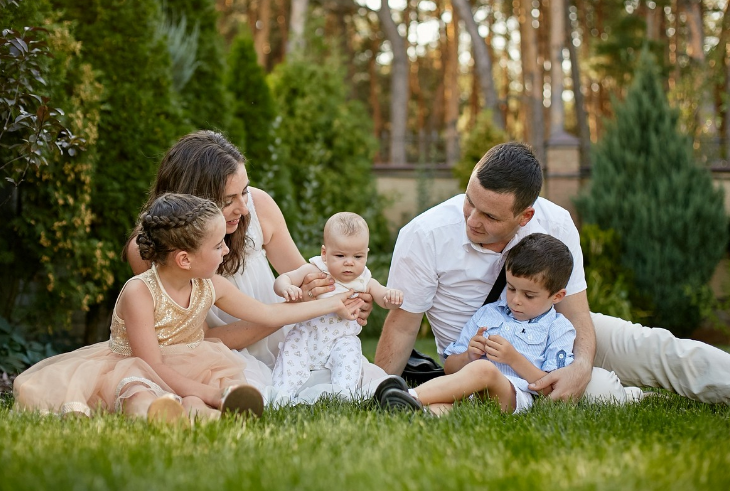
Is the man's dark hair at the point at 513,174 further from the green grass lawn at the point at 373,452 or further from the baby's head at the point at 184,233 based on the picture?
the baby's head at the point at 184,233

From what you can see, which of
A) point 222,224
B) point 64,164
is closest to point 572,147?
point 64,164

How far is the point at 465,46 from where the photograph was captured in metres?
32.0

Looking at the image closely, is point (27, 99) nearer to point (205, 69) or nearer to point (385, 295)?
point (385, 295)

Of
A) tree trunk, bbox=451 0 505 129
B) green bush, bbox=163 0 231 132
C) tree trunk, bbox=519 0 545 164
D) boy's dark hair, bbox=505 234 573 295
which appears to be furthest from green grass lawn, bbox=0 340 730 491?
tree trunk, bbox=519 0 545 164

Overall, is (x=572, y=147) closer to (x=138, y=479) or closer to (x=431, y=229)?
(x=431, y=229)

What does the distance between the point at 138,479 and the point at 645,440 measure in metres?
1.80

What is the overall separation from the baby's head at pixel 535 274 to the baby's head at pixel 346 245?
738 millimetres

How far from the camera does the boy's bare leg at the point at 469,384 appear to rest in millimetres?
3723

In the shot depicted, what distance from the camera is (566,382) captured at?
3986 millimetres

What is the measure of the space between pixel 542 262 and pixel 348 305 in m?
0.97

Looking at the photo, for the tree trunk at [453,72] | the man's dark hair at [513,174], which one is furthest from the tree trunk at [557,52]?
the man's dark hair at [513,174]

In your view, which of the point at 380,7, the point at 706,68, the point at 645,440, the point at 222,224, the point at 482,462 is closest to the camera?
the point at 482,462

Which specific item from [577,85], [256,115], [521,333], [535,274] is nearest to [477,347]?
[521,333]

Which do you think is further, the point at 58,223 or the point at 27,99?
the point at 58,223
